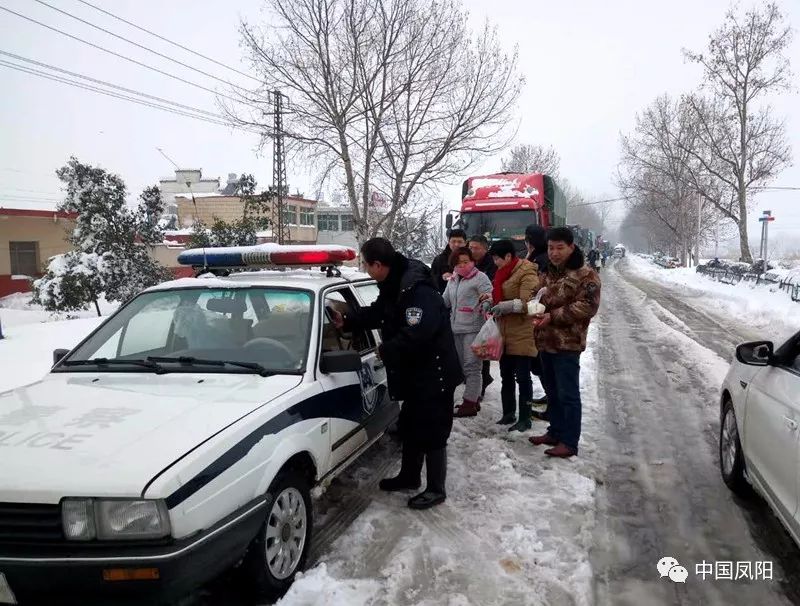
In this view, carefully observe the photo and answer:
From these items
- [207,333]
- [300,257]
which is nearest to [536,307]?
[300,257]

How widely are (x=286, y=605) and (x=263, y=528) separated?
0.40 m

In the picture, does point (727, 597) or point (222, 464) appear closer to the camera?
point (222, 464)

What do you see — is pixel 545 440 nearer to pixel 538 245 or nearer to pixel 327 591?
pixel 538 245

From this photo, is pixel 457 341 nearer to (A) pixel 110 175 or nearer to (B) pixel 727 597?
(B) pixel 727 597

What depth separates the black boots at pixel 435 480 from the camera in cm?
381

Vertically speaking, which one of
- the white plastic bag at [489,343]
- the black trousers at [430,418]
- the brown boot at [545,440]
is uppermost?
the white plastic bag at [489,343]

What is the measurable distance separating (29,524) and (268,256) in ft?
7.55

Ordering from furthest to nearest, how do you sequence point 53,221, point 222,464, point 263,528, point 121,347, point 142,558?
point 53,221
point 121,347
point 263,528
point 222,464
point 142,558

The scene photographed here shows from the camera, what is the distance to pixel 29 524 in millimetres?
2158

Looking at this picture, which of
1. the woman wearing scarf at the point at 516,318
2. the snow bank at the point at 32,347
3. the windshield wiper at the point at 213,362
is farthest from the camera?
the snow bank at the point at 32,347

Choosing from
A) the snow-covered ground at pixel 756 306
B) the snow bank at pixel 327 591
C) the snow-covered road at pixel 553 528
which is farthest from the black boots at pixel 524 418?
the snow-covered ground at pixel 756 306

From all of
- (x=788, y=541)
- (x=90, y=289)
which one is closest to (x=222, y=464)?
(x=788, y=541)

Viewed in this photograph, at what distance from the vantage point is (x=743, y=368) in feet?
12.7

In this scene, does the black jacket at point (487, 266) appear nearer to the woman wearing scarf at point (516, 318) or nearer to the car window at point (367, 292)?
the woman wearing scarf at point (516, 318)
